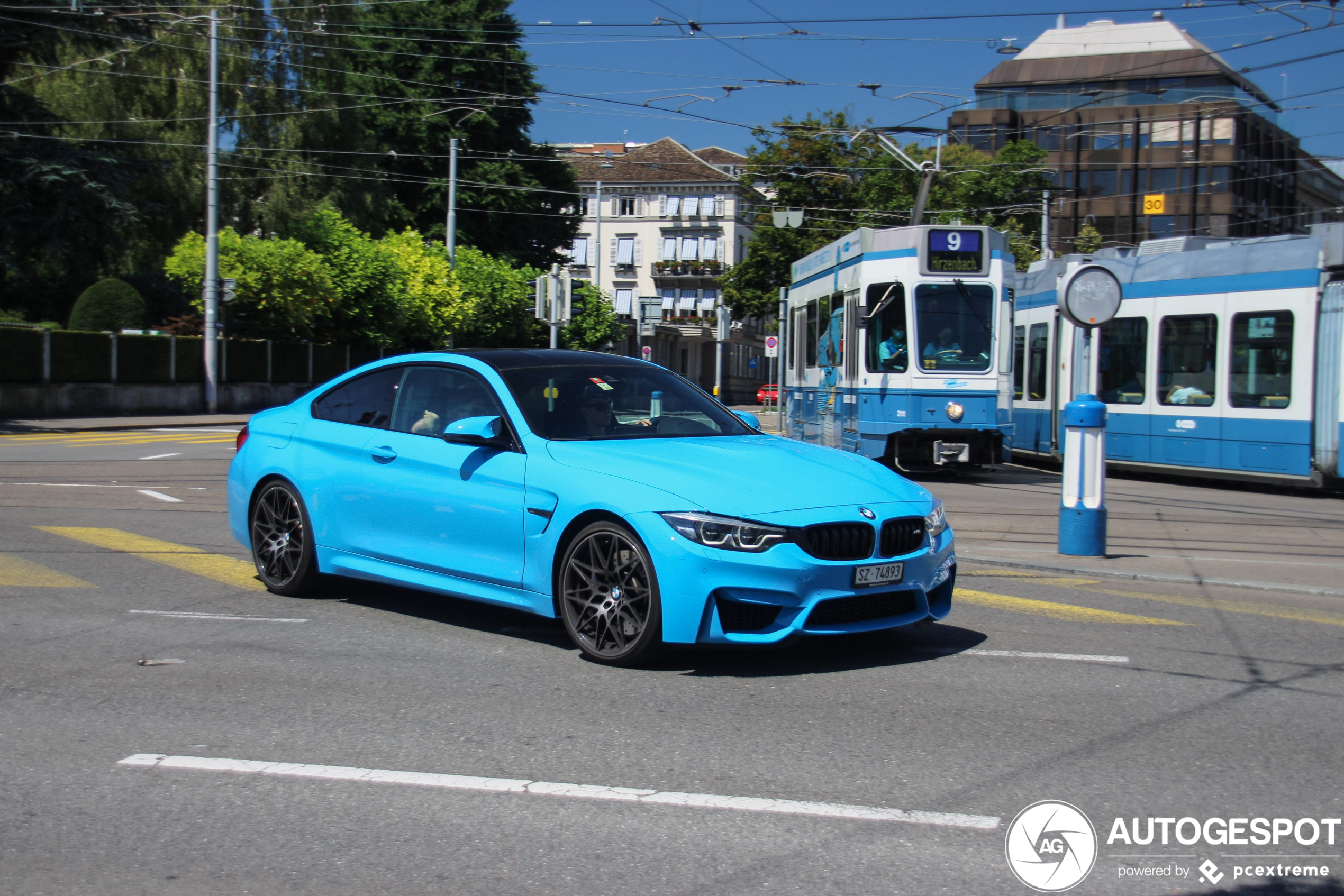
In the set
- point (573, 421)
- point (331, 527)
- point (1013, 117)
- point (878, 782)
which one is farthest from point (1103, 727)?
point (1013, 117)

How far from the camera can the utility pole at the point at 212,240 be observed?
33.3 m

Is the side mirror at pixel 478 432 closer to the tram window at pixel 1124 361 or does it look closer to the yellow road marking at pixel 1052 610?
the yellow road marking at pixel 1052 610

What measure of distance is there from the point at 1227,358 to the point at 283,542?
14.1 m

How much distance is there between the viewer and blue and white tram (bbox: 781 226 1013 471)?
17.4 m

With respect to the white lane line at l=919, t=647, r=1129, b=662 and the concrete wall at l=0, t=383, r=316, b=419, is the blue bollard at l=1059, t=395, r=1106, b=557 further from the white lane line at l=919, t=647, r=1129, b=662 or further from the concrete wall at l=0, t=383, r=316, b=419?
the concrete wall at l=0, t=383, r=316, b=419

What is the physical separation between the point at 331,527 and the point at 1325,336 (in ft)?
45.0

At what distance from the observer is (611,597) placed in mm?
5836

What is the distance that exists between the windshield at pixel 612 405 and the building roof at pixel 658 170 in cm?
8116

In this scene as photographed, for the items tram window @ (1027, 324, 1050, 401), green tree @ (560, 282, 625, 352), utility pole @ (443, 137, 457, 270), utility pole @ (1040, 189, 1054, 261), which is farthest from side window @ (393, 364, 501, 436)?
green tree @ (560, 282, 625, 352)

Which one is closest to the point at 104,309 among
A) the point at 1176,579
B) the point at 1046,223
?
the point at 1046,223

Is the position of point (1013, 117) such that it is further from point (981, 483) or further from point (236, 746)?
point (236, 746)

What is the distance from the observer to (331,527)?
7.30 meters

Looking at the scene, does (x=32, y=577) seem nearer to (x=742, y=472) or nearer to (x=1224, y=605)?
(x=742, y=472)

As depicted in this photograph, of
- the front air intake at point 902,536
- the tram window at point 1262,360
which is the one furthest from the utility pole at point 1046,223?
the front air intake at point 902,536
